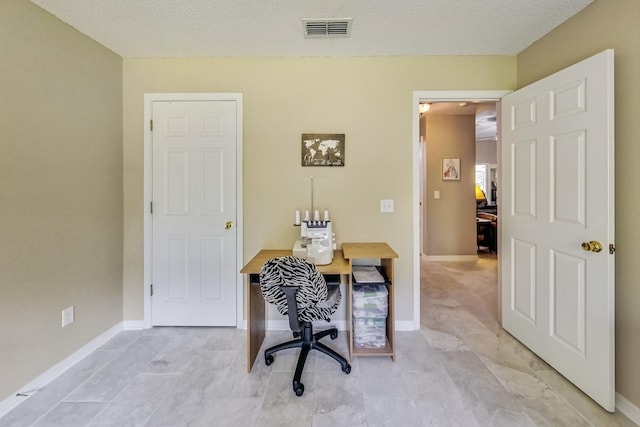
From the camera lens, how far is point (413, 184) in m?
2.49

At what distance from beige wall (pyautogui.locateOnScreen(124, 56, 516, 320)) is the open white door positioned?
716 mm

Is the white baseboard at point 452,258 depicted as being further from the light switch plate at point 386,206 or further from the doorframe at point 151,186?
the doorframe at point 151,186

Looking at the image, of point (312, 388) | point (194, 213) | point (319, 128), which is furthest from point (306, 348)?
point (319, 128)

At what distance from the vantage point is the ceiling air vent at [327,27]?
195 centimetres

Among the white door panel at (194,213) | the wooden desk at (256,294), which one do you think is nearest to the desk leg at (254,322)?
the wooden desk at (256,294)

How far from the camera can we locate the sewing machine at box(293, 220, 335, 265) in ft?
6.51

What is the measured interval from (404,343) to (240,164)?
2.07 m

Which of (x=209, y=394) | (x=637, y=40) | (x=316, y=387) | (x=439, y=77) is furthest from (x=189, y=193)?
(x=637, y=40)

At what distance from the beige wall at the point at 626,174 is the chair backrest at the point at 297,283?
171cm

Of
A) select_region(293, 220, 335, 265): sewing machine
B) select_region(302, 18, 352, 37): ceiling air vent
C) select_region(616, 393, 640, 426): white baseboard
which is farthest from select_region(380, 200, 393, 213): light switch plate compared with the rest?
select_region(616, 393, 640, 426): white baseboard

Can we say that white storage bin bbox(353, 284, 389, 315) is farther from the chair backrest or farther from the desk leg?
the desk leg

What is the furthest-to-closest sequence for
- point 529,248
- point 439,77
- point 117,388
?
point 439,77 < point 529,248 < point 117,388

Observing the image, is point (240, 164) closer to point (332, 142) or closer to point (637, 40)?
point (332, 142)

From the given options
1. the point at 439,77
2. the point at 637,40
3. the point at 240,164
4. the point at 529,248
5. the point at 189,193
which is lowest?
the point at 529,248
